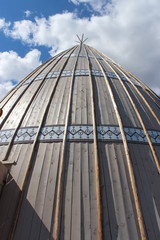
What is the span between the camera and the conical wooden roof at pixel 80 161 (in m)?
4.09

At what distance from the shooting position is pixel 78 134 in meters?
5.57

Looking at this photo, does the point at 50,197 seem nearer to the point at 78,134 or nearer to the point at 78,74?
the point at 78,134

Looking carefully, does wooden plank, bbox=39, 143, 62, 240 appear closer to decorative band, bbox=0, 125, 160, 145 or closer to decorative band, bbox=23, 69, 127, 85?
decorative band, bbox=0, 125, 160, 145

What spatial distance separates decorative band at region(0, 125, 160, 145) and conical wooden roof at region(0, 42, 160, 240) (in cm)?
3

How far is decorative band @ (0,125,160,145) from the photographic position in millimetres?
5539

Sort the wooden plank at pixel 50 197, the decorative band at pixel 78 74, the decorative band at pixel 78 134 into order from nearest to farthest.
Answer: the wooden plank at pixel 50 197
the decorative band at pixel 78 134
the decorative band at pixel 78 74

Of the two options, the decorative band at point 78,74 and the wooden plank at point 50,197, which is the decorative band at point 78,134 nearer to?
the wooden plank at point 50,197

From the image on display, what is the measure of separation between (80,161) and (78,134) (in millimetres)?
890

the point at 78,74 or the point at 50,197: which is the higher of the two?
the point at 78,74

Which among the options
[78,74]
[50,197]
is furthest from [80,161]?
[78,74]

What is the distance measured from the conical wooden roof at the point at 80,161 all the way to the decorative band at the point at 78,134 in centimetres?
3

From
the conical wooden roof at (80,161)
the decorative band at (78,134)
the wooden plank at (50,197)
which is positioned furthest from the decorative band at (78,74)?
the wooden plank at (50,197)

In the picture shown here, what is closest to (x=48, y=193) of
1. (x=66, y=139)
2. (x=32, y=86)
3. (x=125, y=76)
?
(x=66, y=139)

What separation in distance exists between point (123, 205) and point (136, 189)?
552 millimetres
